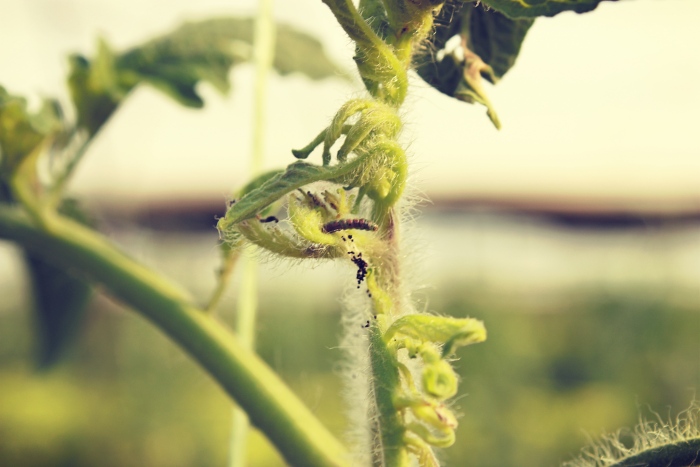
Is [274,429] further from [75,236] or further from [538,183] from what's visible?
[538,183]

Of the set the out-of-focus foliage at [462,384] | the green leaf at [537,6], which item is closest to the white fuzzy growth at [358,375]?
the green leaf at [537,6]

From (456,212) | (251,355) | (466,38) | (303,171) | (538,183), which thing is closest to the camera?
(303,171)

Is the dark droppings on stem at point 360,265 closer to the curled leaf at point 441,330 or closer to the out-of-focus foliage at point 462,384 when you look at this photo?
the curled leaf at point 441,330

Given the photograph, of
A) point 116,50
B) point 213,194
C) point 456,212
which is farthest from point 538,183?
point 116,50

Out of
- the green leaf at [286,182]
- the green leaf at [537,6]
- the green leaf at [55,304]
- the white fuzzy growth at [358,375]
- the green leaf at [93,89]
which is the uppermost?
the green leaf at [93,89]

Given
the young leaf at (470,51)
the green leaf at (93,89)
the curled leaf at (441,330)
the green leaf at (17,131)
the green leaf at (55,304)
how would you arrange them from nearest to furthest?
the curled leaf at (441,330), the young leaf at (470,51), the green leaf at (17,131), the green leaf at (93,89), the green leaf at (55,304)

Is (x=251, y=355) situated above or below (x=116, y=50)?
below

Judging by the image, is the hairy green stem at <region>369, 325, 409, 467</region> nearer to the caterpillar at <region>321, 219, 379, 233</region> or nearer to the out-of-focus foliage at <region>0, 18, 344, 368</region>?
the caterpillar at <region>321, 219, 379, 233</region>
